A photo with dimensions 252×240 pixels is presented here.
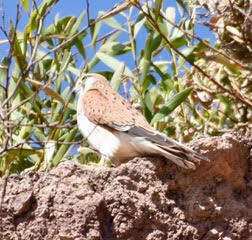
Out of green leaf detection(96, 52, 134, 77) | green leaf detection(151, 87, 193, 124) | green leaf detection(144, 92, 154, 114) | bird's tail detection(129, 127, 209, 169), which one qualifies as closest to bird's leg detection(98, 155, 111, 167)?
green leaf detection(151, 87, 193, 124)

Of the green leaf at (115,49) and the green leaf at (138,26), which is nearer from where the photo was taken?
the green leaf at (138,26)

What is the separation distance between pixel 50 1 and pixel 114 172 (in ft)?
7.23

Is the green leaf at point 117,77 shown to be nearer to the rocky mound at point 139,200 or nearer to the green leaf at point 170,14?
the green leaf at point 170,14

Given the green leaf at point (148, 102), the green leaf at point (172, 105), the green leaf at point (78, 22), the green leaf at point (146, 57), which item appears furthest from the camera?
the green leaf at point (78, 22)

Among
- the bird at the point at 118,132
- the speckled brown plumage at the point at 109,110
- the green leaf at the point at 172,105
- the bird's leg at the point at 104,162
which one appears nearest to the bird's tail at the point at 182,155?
→ the bird at the point at 118,132

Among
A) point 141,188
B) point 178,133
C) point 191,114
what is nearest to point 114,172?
point 141,188

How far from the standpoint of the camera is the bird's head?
23.1 feet

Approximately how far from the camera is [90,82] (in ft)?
23.5

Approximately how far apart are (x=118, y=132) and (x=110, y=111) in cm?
27

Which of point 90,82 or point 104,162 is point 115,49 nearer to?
point 90,82

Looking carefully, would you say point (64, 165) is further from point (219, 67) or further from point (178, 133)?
point (219, 67)

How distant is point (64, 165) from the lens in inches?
205

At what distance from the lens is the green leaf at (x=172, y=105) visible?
21.1ft

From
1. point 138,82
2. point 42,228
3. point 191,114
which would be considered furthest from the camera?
point 191,114
